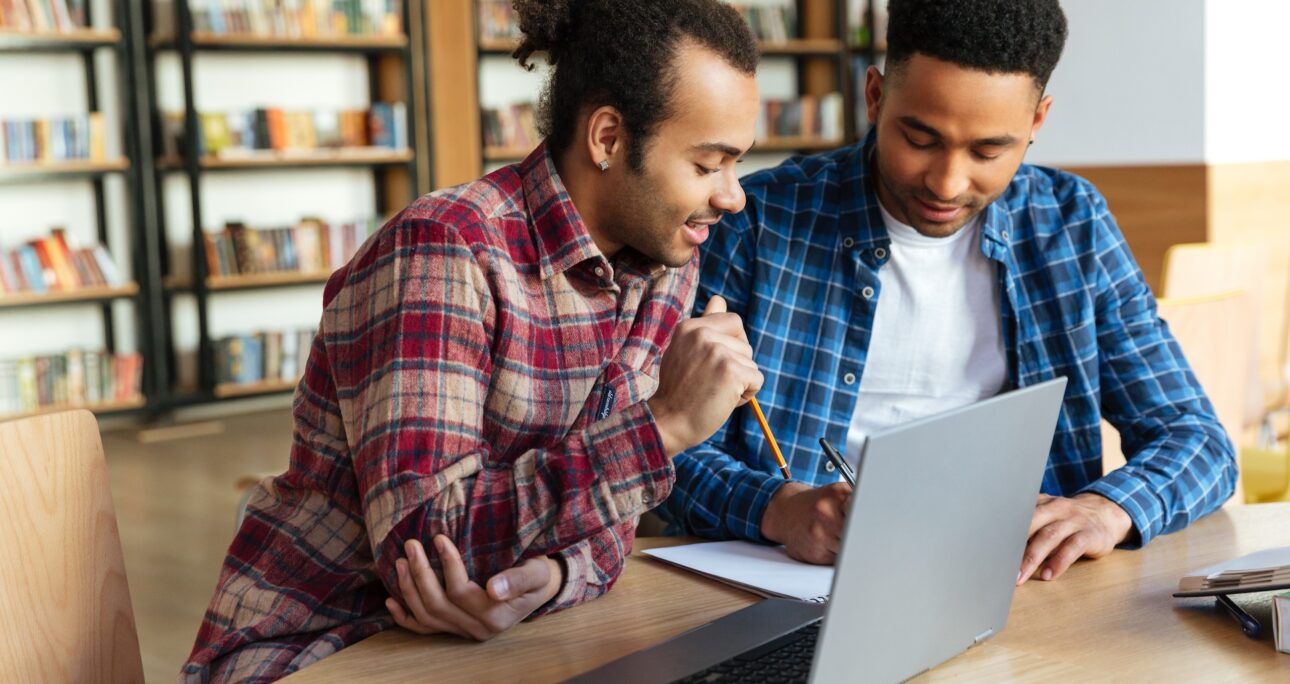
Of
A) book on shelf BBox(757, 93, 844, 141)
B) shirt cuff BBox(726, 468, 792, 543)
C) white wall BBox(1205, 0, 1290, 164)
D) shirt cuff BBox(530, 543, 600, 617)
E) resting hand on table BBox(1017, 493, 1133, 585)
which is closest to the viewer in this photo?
shirt cuff BBox(530, 543, 600, 617)

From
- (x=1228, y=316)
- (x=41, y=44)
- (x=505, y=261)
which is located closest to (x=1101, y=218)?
(x=1228, y=316)

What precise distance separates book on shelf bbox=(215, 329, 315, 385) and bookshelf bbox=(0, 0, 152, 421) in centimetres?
33

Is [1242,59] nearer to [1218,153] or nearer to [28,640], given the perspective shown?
[1218,153]

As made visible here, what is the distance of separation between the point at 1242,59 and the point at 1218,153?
31cm

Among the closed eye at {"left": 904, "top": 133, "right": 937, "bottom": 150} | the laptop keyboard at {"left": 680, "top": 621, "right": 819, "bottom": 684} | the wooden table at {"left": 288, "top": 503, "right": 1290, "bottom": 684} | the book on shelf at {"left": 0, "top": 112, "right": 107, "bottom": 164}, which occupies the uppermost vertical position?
the book on shelf at {"left": 0, "top": 112, "right": 107, "bottom": 164}

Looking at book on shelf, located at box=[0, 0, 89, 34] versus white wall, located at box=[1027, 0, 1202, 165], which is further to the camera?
book on shelf, located at box=[0, 0, 89, 34]

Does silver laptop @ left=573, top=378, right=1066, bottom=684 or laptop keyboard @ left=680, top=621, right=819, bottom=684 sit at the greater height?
silver laptop @ left=573, top=378, right=1066, bottom=684

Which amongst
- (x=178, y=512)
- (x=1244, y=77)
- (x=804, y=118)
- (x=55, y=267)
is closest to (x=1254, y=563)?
(x=1244, y=77)

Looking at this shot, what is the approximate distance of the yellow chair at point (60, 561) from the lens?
1199 millimetres

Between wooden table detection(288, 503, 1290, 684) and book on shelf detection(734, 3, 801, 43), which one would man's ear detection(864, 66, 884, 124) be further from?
book on shelf detection(734, 3, 801, 43)

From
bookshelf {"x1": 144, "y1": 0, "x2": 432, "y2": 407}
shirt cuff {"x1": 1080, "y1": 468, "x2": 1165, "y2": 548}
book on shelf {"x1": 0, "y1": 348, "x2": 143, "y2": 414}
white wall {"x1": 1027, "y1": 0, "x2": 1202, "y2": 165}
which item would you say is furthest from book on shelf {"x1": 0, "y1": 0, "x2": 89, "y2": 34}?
shirt cuff {"x1": 1080, "y1": 468, "x2": 1165, "y2": 548}

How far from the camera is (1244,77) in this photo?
4.14 meters

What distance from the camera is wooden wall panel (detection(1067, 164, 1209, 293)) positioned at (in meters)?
4.15

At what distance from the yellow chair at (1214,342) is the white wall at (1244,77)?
81.3 inches
